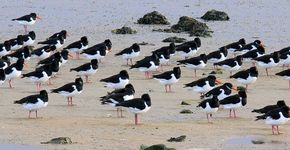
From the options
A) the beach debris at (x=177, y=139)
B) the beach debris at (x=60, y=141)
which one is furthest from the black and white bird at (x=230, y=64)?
the beach debris at (x=60, y=141)

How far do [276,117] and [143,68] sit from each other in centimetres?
845

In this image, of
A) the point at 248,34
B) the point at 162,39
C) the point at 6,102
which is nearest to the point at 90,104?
the point at 6,102

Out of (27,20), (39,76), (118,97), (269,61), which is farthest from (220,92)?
(27,20)

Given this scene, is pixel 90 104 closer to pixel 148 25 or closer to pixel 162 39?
pixel 162 39

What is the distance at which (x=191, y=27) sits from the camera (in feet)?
114

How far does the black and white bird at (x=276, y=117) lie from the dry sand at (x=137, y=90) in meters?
0.27

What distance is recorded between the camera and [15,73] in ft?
82.5

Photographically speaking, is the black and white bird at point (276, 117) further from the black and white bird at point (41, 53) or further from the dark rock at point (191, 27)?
the dark rock at point (191, 27)

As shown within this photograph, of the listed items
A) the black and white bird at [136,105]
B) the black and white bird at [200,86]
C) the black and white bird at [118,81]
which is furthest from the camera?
the black and white bird at [118,81]

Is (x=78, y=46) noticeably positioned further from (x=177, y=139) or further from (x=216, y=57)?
(x=177, y=139)

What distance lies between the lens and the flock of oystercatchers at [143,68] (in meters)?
20.6

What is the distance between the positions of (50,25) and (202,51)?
7653mm

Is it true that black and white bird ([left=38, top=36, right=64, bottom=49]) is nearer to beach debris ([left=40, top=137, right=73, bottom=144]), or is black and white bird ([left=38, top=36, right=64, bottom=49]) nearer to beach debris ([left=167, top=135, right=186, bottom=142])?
beach debris ([left=167, top=135, right=186, bottom=142])

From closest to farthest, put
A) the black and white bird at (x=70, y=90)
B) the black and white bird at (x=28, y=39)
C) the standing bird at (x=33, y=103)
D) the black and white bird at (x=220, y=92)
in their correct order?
the standing bird at (x=33, y=103) → the black and white bird at (x=70, y=90) → the black and white bird at (x=220, y=92) → the black and white bird at (x=28, y=39)
